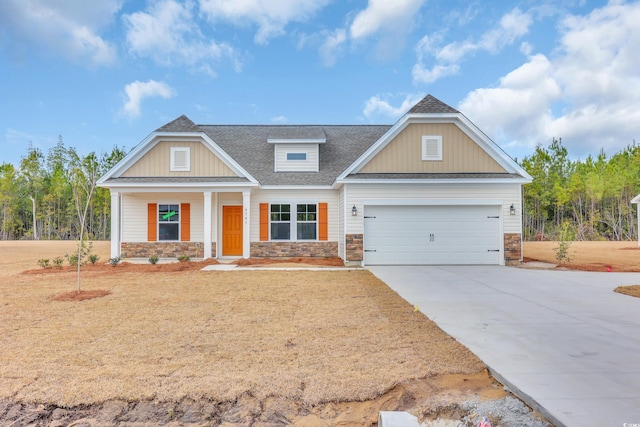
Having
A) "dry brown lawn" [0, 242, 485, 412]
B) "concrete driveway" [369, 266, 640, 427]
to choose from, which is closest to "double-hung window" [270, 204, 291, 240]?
"concrete driveway" [369, 266, 640, 427]

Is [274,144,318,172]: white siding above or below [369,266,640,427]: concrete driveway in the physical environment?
above

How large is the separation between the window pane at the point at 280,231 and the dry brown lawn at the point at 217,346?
6523 millimetres

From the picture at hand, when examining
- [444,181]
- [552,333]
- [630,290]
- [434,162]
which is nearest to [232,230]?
[434,162]

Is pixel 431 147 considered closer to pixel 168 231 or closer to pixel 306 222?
pixel 306 222

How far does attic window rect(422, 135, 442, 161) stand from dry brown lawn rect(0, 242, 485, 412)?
22.1 ft

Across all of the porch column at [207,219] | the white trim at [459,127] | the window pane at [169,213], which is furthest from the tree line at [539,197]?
the porch column at [207,219]

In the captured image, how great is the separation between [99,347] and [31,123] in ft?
91.8

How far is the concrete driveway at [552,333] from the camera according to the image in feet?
9.70

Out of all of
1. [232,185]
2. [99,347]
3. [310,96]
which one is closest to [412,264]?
[232,185]

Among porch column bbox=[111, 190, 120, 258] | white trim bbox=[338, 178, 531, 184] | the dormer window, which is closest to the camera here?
white trim bbox=[338, 178, 531, 184]

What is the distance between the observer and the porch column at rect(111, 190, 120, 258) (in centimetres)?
1359

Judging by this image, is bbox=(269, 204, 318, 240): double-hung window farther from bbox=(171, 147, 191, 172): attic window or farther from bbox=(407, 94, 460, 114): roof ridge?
bbox=(407, 94, 460, 114): roof ridge

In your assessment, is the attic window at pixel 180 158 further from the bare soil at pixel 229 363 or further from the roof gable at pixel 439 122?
the bare soil at pixel 229 363

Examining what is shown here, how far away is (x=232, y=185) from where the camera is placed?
13.4 metres
